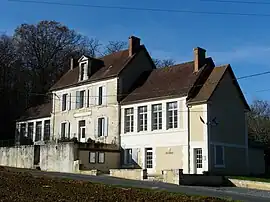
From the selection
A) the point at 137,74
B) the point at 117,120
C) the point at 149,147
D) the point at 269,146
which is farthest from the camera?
the point at 269,146

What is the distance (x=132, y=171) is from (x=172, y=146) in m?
5.34

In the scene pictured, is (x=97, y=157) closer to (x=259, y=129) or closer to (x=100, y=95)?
(x=100, y=95)

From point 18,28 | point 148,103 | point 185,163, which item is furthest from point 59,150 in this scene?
point 18,28

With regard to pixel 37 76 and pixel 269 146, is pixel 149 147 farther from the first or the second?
pixel 37 76

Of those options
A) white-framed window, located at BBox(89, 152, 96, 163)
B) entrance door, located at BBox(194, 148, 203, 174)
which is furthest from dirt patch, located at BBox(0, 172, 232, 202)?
white-framed window, located at BBox(89, 152, 96, 163)

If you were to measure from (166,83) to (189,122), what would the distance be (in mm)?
5518

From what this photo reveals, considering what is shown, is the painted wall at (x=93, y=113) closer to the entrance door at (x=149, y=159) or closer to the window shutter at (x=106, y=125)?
the window shutter at (x=106, y=125)

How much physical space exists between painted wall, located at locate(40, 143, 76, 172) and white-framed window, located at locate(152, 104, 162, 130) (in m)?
7.09

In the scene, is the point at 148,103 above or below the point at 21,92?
below

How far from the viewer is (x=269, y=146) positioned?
2028 inches

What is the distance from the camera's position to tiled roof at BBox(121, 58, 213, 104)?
38406 mm

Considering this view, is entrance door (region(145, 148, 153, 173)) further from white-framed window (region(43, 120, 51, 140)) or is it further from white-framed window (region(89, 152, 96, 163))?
white-framed window (region(43, 120, 51, 140))

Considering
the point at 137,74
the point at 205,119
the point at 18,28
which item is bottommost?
the point at 205,119

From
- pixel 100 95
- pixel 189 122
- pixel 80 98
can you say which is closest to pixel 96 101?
pixel 100 95
